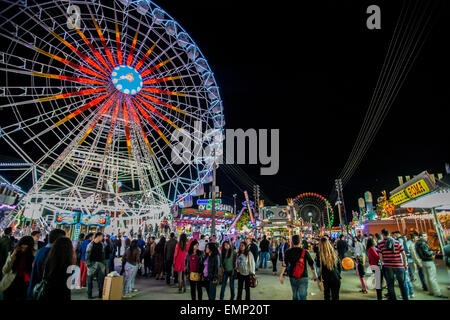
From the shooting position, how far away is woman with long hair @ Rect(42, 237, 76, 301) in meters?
3.56

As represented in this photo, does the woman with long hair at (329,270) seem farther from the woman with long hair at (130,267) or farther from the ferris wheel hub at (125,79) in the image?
the ferris wheel hub at (125,79)

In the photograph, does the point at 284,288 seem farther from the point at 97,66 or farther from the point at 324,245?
the point at 97,66

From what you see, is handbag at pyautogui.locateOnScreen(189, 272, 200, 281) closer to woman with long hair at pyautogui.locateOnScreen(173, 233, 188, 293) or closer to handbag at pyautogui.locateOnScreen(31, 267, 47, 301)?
woman with long hair at pyautogui.locateOnScreen(173, 233, 188, 293)

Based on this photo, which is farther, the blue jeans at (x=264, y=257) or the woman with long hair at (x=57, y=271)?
the blue jeans at (x=264, y=257)

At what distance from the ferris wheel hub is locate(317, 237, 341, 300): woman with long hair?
15.4 meters

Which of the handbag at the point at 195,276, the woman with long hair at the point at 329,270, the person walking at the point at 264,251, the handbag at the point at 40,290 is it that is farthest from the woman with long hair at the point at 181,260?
the person walking at the point at 264,251

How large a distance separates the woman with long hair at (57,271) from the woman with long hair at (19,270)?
1060 millimetres

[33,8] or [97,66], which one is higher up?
[33,8]

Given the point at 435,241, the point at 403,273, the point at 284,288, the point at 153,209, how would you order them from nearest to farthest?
1. the point at 403,273
2. the point at 284,288
3. the point at 435,241
4. the point at 153,209

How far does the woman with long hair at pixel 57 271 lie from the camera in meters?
3.56

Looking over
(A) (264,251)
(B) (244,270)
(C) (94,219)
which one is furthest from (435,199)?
(C) (94,219)

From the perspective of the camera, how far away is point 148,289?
27.9ft
